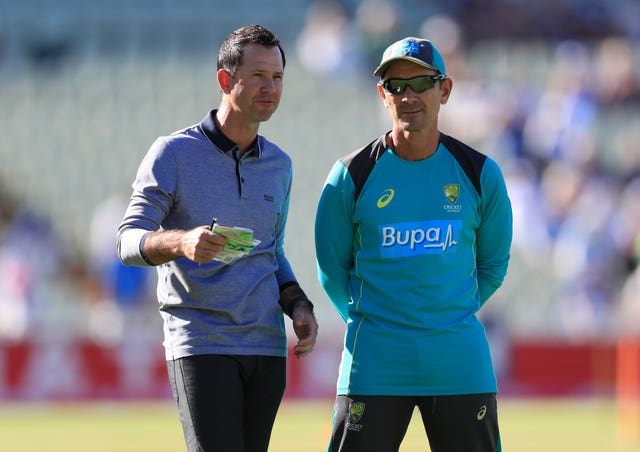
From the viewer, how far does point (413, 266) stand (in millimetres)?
6125

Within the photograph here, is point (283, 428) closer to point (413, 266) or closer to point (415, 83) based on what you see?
point (413, 266)

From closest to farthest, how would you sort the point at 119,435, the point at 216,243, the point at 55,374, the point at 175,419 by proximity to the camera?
the point at 216,243 → the point at 119,435 → the point at 175,419 → the point at 55,374

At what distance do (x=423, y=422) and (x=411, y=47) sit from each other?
166 centimetres

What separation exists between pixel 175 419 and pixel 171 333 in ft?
32.3

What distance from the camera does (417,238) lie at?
616 cm

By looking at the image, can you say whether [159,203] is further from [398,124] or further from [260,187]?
[398,124]

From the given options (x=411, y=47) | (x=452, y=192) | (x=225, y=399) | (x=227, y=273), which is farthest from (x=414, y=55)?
(x=225, y=399)

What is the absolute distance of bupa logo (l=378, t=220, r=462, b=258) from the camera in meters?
6.14

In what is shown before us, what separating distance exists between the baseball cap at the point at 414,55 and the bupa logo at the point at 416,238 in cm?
69

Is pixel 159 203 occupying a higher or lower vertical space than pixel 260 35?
lower

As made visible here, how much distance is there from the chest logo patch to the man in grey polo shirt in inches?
30.6

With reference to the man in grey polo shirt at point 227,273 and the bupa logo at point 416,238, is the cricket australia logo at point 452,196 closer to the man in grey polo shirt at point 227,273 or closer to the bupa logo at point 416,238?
the bupa logo at point 416,238

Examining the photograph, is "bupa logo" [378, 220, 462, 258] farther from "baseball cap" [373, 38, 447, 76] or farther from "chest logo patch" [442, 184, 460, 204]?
"baseball cap" [373, 38, 447, 76]

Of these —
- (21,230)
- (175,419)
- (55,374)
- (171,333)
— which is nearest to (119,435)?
(175,419)
